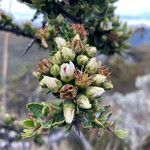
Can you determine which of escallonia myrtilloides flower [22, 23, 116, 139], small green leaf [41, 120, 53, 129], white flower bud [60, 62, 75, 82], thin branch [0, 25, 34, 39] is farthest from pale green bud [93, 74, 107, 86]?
thin branch [0, 25, 34, 39]

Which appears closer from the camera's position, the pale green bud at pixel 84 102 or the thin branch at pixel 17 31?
the pale green bud at pixel 84 102

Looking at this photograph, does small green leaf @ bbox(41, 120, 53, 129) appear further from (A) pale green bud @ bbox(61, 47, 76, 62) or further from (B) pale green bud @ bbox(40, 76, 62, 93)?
(A) pale green bud @ bbox(61, 47, 76, 62)

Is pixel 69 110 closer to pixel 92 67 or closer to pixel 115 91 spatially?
pixel 92 67

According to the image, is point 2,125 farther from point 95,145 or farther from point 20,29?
point 95,145

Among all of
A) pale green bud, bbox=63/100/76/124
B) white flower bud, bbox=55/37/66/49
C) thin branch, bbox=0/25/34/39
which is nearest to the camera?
pale green bud, bbox=63/100/76/124

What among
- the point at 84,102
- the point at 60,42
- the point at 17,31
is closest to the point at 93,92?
the point at 84,102

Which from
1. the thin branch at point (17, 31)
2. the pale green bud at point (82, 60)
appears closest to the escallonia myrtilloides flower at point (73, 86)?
the pale green bud at point (82, 60)

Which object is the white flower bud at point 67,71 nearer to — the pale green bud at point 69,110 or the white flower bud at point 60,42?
the pale green bud at point 69,110
